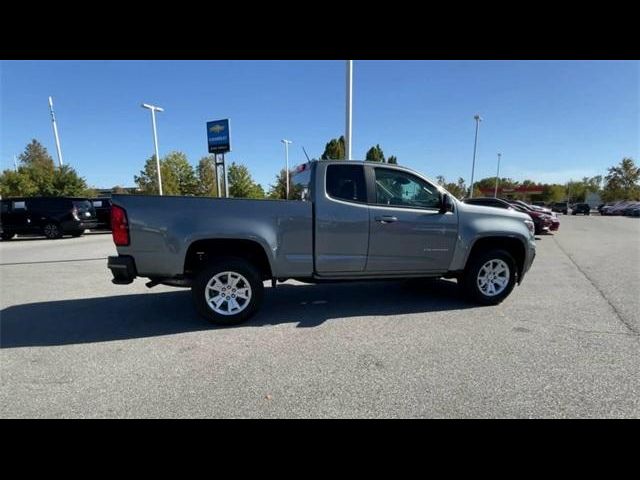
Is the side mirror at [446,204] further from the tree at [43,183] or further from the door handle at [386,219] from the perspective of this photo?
the tree at [43,183]

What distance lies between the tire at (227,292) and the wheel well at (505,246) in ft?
10.2

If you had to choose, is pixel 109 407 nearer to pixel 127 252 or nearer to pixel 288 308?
pixel 127 252

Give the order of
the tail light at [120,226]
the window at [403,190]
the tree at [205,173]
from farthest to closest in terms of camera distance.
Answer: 1. the tree at [205,173]
2. the window at [403,190]
3. the tail light at [120,226]

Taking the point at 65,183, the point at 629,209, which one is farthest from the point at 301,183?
the point at 629,209

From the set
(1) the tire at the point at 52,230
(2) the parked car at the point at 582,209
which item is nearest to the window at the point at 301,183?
(1) the tire at the point at 52,230

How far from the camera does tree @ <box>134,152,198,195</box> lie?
4066 centimetres

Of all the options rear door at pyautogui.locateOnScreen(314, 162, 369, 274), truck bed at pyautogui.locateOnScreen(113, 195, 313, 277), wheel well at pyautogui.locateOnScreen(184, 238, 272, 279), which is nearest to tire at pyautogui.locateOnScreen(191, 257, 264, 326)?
wheel well at pyautogui.locateOnScreen(184, 238, 272, 279)

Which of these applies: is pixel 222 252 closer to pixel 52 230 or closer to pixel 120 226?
pixel 120 226

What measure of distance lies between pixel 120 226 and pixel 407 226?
350 cm

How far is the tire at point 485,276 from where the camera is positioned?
16.0ft

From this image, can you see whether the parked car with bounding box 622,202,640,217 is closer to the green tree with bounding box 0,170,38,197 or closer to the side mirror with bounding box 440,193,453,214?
the side mirror with bounding box 440,193,453,214
